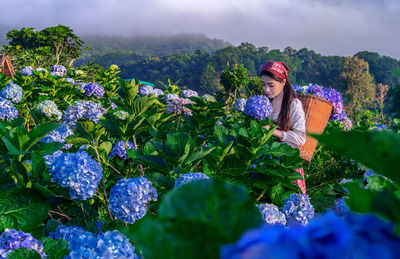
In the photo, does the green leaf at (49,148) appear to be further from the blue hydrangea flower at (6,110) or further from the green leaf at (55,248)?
the blue hydrangea flower at (6,110)

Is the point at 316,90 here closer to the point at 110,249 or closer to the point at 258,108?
the point at 258,108

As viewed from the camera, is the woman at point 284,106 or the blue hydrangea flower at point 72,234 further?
the woman at point 284,106

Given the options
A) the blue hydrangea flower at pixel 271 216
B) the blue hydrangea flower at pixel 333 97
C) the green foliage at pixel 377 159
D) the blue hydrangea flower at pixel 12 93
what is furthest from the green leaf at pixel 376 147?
the blue hydrangea flower at pixel 333 97

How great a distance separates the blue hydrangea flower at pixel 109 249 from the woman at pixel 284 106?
92.9 inches

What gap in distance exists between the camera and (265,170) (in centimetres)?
174

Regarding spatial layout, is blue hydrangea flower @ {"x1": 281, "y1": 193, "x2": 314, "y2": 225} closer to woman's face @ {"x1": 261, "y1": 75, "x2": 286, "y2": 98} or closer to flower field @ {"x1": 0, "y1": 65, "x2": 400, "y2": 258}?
flower field @ {"x1": 0, "y1": 65, "x2": 400, "y2": 258}

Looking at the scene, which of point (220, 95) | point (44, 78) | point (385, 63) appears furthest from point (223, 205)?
point (385, 63)

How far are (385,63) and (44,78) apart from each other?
76.3 m

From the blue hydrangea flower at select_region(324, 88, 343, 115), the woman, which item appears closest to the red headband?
the woman

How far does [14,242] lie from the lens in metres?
0.99

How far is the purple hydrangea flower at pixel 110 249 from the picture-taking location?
0.86 meters

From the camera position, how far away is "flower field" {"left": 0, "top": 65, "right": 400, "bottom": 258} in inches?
10.9

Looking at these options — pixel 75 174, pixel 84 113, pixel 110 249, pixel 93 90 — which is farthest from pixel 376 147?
pixel 93 90

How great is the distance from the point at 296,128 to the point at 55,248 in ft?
8.57
